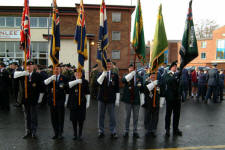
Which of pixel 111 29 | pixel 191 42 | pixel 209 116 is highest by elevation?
pixel 111 29

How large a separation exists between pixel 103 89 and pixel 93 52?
81.3ft

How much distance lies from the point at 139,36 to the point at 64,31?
25336 millimetres

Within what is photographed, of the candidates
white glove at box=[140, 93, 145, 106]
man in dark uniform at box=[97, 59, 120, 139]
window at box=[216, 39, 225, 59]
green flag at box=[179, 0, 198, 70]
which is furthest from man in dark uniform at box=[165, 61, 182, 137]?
window at box=[216, 39, 225, 59]

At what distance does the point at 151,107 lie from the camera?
233 inches

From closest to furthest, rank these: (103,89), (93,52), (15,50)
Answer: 1. (103,89)
2. (15,50)
3. (93,52)

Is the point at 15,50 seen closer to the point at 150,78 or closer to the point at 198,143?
the point at 150,78

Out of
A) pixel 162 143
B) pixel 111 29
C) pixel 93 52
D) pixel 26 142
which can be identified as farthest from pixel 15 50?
pixel 162 143

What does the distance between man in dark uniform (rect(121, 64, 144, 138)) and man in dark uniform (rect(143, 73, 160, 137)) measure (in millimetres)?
273

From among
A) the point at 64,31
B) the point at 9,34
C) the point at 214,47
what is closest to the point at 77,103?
the point at 9,34

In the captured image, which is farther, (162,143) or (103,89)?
(103,89)

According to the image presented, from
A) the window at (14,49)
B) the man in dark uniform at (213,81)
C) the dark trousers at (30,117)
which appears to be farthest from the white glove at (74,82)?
the window at (14,49)

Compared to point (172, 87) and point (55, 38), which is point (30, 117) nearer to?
point (55, 38)

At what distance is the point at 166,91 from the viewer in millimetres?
6020

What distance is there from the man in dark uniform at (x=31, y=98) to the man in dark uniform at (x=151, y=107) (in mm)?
3158
